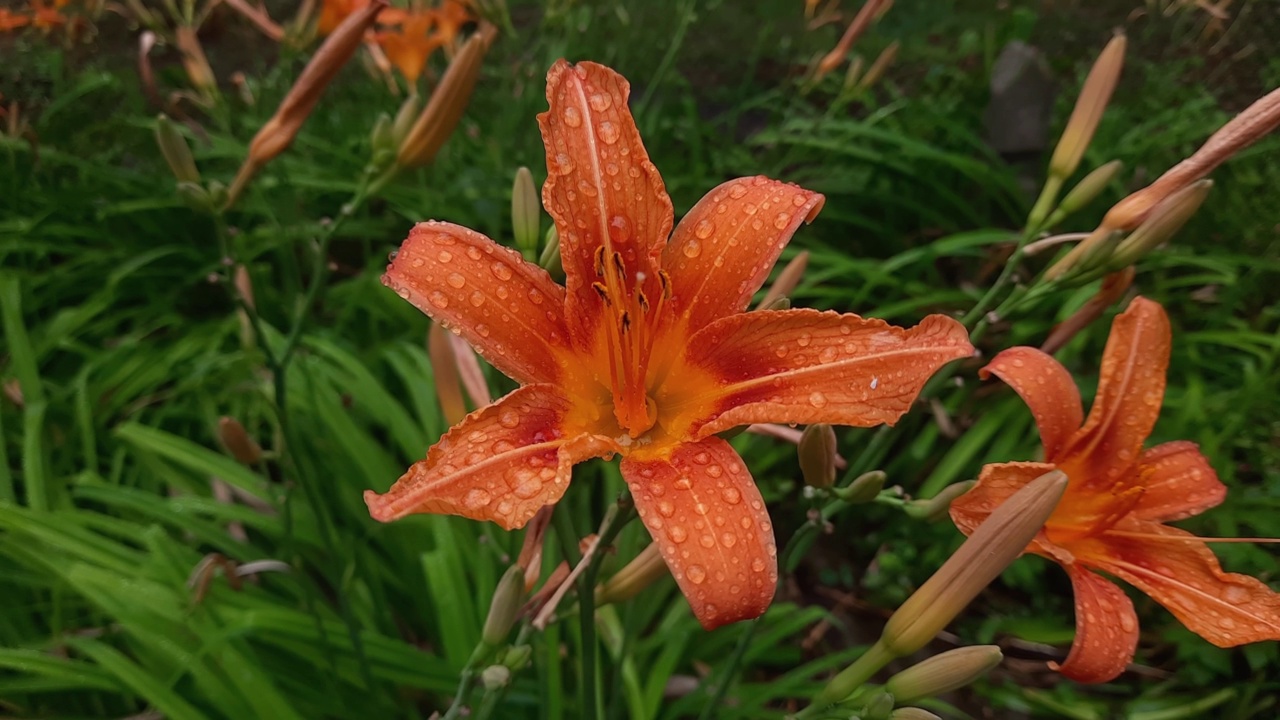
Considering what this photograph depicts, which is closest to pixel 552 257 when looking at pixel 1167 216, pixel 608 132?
pixel 608 132

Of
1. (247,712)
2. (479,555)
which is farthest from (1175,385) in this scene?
(247,712)

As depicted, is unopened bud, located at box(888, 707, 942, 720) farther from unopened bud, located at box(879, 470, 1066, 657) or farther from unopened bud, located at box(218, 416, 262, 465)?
unopened bud, located at box(218, 416, 262, 465)

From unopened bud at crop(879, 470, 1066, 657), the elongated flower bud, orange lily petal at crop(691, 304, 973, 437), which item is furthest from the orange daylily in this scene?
the elongated flower bud

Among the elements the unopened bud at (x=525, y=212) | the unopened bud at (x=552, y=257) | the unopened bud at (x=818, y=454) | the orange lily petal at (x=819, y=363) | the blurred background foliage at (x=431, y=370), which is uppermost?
the unopened bud at (x=525, y=212)

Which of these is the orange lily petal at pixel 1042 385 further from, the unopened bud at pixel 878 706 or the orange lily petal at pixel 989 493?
the unopened bud at pixel 878 706

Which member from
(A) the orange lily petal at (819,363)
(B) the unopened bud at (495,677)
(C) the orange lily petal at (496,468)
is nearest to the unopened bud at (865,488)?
(A) the orange lily petal at (819,363)

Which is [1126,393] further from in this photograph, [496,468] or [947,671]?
[496,468]

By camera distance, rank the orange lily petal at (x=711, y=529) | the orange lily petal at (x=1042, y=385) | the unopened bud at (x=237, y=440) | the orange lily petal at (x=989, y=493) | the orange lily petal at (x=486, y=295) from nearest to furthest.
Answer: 1. the orange lily petal at (x=711, y=529)
2. the orange lily petal at (x=486, y=295)
3. the orange lily petal at (x=989, y=493)
4. the orange lily petal at (x=1042, y=385)
5. the unopened bud at (x=237, y=440)
